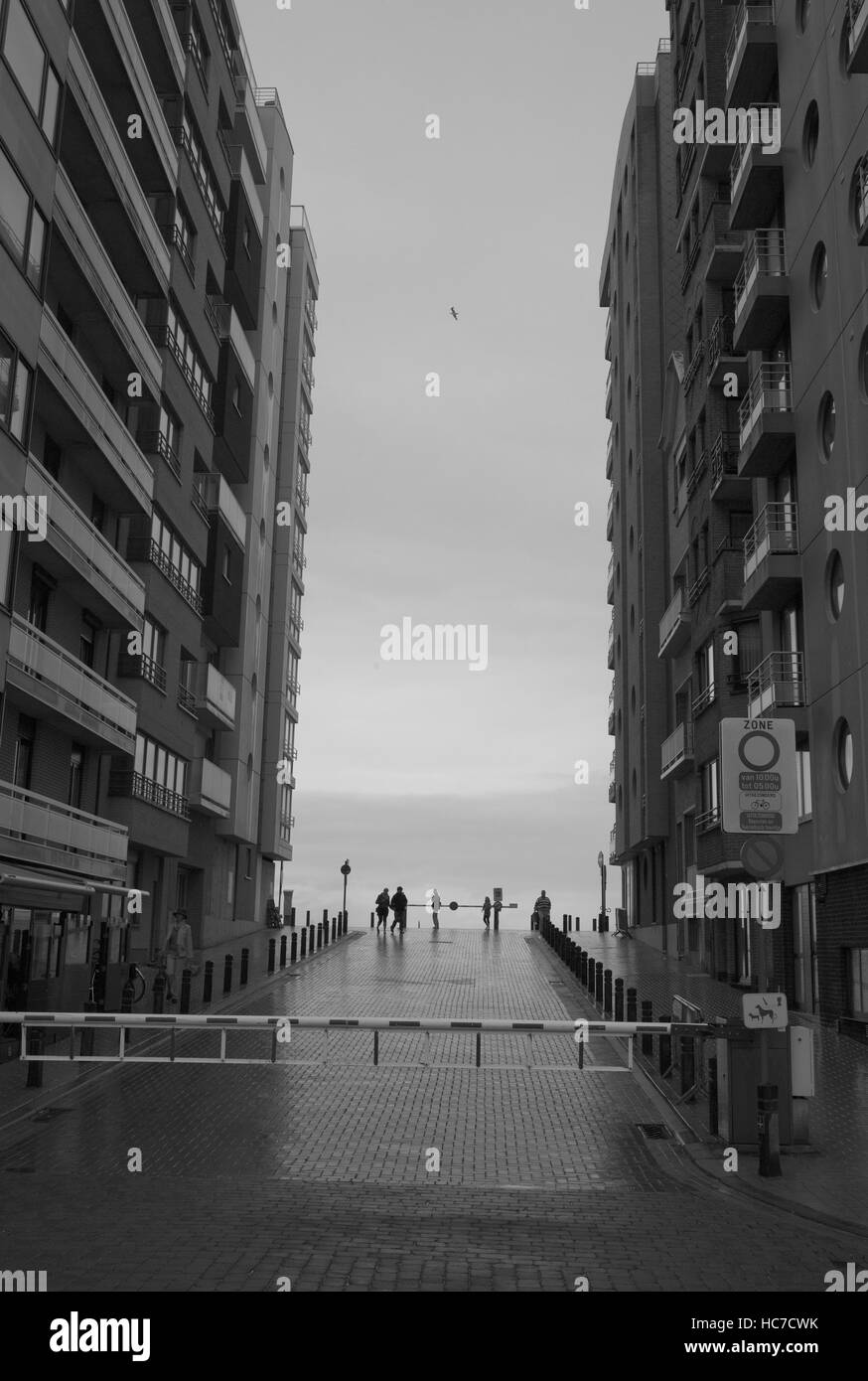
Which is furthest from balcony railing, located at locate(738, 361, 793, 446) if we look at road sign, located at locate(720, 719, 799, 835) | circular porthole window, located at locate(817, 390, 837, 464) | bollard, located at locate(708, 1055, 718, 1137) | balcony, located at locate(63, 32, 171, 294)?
bollard, located at locate(708, 1055, 718, 1137)

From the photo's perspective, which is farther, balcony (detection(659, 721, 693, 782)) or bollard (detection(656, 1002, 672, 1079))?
balcony (detection(659, 721, 693, 782))

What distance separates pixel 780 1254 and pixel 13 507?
16.3 metres

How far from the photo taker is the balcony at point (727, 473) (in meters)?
33.8

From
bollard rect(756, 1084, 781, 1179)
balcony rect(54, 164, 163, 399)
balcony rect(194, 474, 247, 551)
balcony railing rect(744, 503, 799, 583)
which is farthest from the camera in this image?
balcony rect(194, 474, 247, 551)

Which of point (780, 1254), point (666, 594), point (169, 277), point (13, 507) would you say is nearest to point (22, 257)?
point (13, 507)

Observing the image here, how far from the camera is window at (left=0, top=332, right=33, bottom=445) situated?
778 inches

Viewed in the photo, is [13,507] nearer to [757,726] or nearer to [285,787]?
[757,726]

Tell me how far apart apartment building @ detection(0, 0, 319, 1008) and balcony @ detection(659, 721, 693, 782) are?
570 inches

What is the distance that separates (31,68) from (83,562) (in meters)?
8.99

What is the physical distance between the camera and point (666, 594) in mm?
49219

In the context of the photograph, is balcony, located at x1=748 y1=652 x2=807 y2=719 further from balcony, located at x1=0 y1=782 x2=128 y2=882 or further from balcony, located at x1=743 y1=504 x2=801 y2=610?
balcony, located at x1=0 y1=782 x2=128 y2=882

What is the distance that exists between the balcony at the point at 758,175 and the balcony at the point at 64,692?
18.1 metres

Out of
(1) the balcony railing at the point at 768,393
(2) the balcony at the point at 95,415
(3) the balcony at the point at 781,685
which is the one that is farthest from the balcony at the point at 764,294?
(2) the balcony at the point at 95,415

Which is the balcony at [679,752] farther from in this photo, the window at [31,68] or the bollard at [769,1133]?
the bollard at [769,1133]
